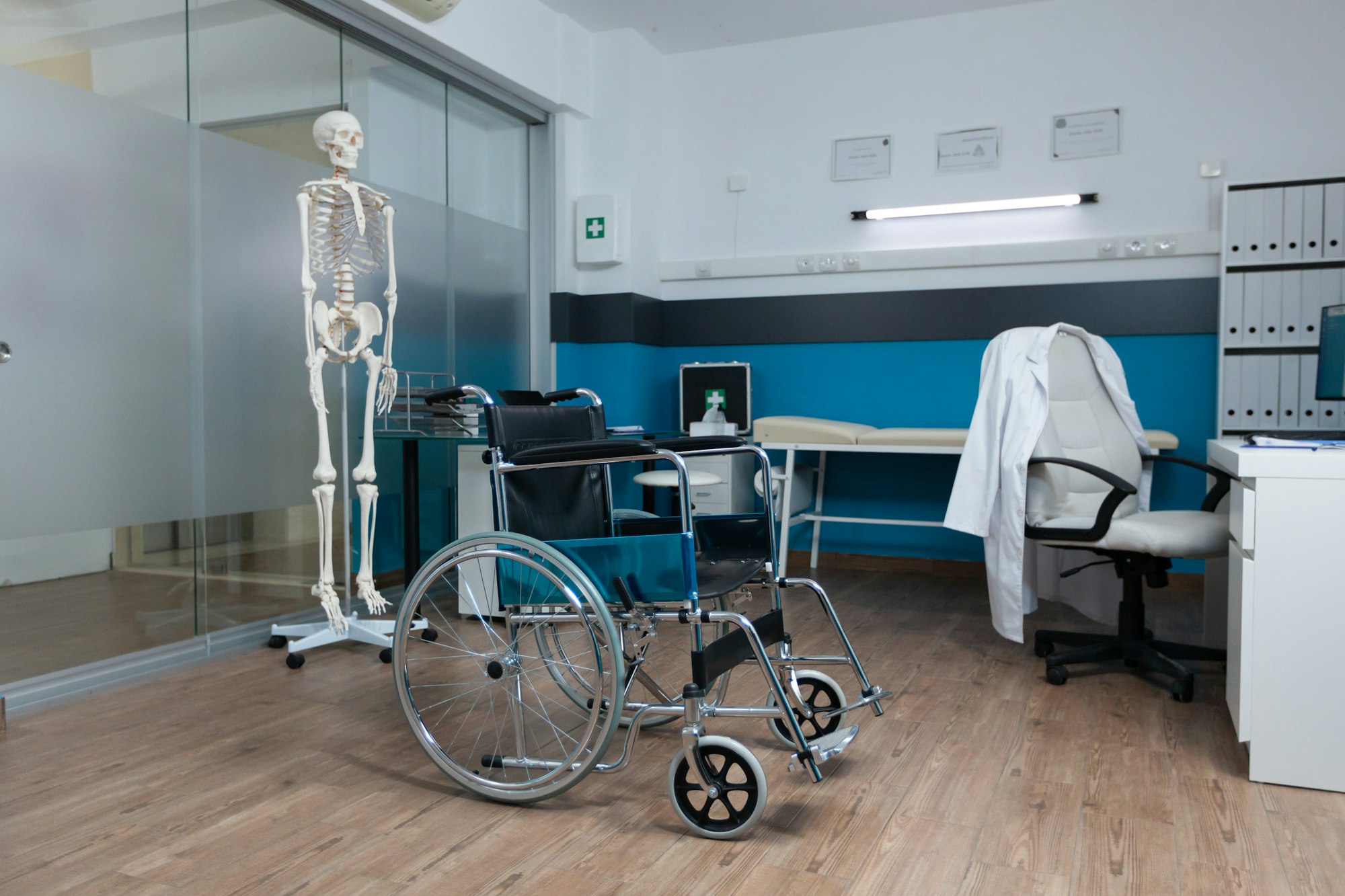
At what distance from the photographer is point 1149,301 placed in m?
4.35

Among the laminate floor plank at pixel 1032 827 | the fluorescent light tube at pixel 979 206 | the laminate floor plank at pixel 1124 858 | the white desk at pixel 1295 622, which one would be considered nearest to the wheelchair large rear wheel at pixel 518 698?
the laminate floor plank at pixel 1032 827

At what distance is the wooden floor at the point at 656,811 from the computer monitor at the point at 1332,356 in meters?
0.88

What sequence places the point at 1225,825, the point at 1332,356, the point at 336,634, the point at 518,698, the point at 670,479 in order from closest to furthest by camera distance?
the point at 1225,825 → the point at 518,698 → the point at 1332,356 → the point at 336,634 → the point at 670,479

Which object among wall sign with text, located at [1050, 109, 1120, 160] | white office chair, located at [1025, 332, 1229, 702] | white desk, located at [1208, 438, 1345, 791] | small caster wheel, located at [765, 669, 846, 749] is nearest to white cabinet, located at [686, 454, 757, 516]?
white office chair, located at [1025, 332, 1229, 702]

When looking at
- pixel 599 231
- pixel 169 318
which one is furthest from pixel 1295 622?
pixel 599 231

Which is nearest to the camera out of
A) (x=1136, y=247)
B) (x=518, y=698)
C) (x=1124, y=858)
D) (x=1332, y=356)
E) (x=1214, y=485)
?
(x=1124, y=858)

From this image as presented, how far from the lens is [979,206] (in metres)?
4.65

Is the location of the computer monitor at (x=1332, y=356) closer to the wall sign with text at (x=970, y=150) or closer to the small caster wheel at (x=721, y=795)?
the small caster wheel at (x=721, y=795)

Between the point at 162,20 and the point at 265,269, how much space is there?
0.79 metres

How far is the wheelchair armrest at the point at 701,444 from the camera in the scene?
2.09 m

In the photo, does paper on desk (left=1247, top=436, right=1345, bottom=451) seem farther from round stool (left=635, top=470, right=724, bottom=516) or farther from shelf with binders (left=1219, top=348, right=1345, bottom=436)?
round stool (left=635, top=470, right=724, bottom=516)

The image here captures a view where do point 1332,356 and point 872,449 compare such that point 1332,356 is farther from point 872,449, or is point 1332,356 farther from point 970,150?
point 970,150

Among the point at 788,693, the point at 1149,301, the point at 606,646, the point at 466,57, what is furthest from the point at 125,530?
the point at 1149,301

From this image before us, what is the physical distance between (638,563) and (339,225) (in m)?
1.74
